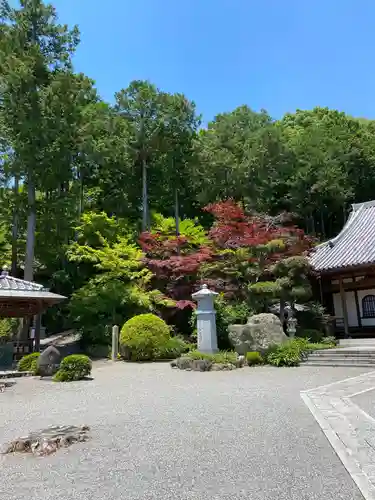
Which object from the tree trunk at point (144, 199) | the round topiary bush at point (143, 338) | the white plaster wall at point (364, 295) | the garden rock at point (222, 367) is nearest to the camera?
the garden rock at point (222, 367)

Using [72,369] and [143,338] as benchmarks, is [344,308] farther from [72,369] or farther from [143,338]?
[72,369]

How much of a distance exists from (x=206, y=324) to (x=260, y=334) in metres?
1.86

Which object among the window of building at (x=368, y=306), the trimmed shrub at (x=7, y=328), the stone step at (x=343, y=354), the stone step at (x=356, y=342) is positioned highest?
the window of building at (x=368, y=306)

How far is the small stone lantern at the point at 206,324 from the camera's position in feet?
43.1

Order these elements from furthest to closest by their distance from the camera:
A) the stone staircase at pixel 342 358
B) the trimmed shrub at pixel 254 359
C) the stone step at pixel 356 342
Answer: the stone step at pixel 356 342 → the trimmed shrub at pixel 254 359 → the stone staircase at pixel 342 358

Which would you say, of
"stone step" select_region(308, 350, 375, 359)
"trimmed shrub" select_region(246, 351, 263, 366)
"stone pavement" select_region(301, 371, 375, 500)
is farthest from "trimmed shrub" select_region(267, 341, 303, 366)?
"stone pavement" select_region(301, 371, 375, 500)

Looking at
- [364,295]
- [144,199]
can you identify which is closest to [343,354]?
[364,295]

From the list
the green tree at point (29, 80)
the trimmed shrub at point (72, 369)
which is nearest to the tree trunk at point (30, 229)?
the green tree at point (29, 80)

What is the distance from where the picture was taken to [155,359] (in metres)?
14.6

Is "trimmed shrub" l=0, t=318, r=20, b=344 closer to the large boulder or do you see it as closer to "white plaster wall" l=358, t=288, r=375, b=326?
the large boulder

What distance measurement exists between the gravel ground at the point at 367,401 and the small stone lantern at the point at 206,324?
646cm

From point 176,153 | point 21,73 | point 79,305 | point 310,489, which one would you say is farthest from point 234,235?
point 310,489

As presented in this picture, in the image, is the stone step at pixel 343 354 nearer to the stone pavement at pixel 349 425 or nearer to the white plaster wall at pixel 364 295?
the stone pavement at pixel 349 425

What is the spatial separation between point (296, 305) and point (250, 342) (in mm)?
5157
